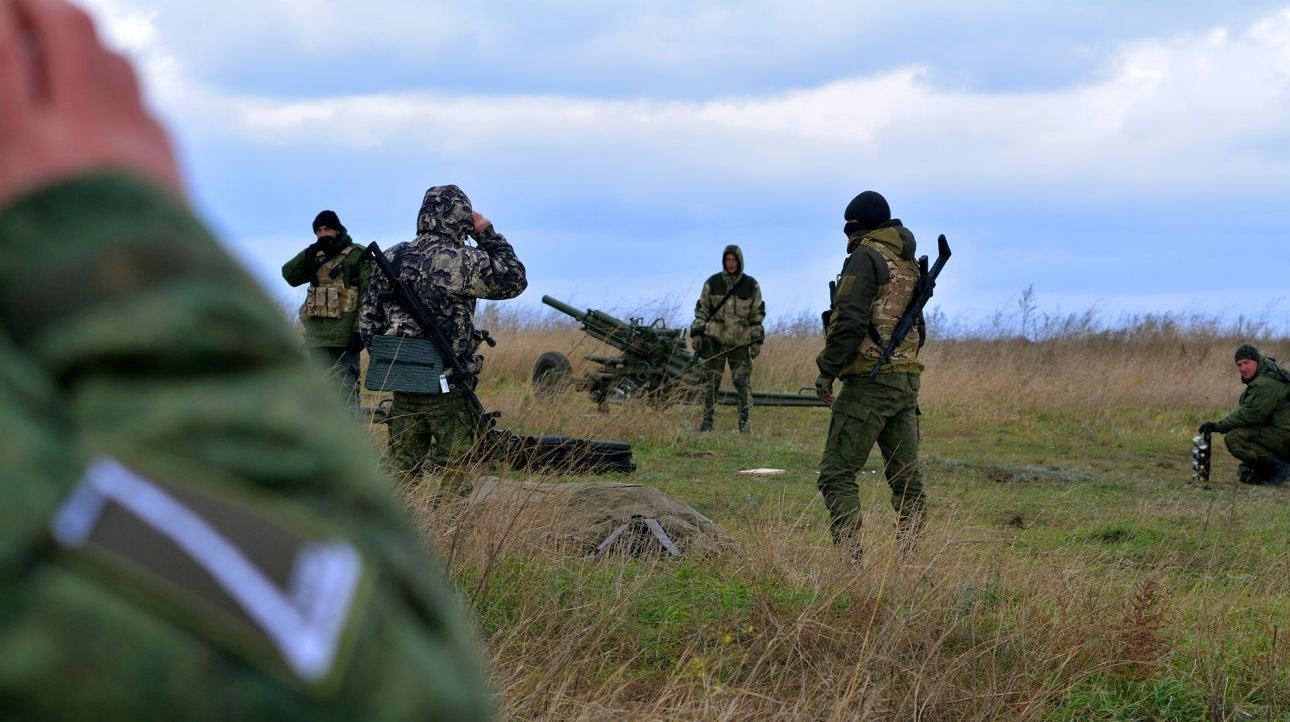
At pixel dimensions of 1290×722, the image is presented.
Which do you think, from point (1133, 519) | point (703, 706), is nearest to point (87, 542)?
point (703, 706)

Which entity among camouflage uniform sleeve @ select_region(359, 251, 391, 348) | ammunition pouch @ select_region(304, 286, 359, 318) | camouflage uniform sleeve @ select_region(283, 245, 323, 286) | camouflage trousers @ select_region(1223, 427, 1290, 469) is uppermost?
camouflage uniform sleeve @ select_region(283, 245, 323, 286)

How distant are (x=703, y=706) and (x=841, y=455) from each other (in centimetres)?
299

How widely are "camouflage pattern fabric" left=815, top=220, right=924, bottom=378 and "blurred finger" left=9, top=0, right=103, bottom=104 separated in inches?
217

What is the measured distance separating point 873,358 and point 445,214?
2120mm

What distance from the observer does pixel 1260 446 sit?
1069cm

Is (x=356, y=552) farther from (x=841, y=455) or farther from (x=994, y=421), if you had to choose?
(x=994, y=421)

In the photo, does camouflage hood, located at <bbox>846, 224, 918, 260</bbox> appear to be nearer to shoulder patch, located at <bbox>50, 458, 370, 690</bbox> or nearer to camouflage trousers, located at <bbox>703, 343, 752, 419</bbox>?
shoulder patch, located at <bbox>50, 458, 370, 690</bbox>

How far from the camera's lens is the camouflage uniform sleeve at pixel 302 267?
8.94 m

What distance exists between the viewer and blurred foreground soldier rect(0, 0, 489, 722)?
21.6 inches

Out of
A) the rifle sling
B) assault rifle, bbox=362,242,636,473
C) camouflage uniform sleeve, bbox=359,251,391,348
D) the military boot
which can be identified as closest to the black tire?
the rifle sling

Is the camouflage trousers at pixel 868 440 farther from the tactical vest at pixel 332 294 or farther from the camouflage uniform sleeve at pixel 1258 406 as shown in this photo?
the camouflage uniform sleeve at pixel 1258 406

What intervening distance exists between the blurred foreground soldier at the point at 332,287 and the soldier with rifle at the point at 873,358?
12.3ft

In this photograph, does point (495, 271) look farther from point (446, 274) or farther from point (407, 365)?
point (407, 365)

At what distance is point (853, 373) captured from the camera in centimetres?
626
